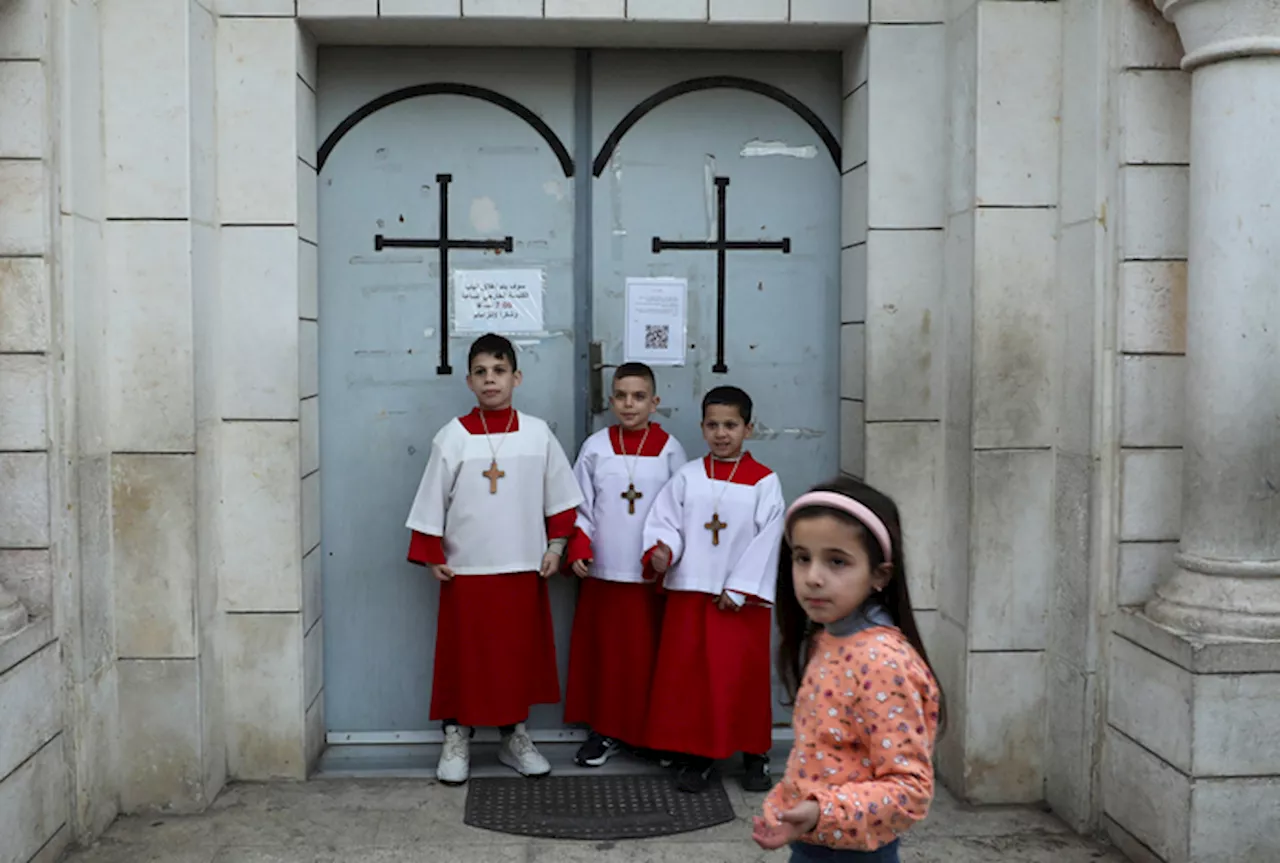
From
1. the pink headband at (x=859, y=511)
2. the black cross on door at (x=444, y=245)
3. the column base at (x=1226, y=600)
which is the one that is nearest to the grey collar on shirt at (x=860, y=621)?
the pink headband at (x=859, y=511)

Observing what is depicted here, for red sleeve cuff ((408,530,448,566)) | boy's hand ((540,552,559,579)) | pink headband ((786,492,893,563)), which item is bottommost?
boy's hand ((540,552,559,579))

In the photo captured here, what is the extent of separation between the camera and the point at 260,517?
4598 mm

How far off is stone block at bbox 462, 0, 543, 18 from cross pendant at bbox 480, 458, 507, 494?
60.7 inches

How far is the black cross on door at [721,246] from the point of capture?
5016 millimetres

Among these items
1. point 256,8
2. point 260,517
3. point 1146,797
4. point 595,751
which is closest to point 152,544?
point 260,517

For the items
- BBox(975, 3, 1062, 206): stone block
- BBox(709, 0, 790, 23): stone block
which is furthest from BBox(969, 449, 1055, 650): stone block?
BBox(709, 0, 790, 23): stone block

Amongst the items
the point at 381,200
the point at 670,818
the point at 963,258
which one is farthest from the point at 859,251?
the point at 670,818

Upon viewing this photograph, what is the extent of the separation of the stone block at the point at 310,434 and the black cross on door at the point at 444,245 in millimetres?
474

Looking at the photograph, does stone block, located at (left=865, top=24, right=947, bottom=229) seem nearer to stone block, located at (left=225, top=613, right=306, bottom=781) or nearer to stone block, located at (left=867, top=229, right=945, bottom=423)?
stone block, located at (left=867, top=229, right=945, bottom=423)

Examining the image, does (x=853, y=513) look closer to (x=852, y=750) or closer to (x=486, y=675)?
(x=852, y=750)

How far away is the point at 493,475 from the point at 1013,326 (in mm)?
1838

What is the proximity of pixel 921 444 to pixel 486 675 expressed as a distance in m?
1.74

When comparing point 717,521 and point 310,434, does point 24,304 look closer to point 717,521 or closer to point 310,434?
point 310,434

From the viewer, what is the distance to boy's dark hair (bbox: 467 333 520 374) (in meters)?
4.62
